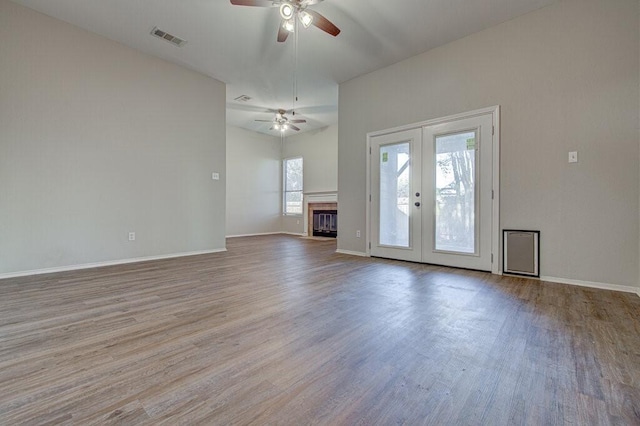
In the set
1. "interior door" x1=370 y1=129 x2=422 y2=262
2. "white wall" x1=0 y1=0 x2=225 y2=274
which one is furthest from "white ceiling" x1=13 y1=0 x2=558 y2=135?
"interior door" x1=370 y1=129 x2=422 y2=262

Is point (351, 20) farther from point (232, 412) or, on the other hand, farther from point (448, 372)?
point (232, 412)

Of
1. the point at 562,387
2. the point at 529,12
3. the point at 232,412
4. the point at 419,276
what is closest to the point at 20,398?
the point at 232,412

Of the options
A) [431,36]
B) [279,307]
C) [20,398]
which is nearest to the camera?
[20,398]

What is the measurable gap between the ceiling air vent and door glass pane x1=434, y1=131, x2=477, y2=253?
404 cm

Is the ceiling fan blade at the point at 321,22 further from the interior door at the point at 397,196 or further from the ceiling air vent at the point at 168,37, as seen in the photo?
the ceiling air vent at the point at 168,37

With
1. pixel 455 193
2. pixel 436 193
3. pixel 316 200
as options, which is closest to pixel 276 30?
pixel 436 193

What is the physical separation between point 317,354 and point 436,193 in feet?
10.5

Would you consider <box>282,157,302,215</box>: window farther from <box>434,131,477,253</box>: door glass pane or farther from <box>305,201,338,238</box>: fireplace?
<box>434,131,477,253</box>: door glass pane

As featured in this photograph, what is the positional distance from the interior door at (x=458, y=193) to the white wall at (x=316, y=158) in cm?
404

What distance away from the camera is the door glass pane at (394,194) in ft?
14.5

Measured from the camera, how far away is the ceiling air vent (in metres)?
3.81

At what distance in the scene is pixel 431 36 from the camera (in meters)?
3.80

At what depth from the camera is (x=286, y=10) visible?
285 cm

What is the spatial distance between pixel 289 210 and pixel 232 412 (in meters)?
8.16
